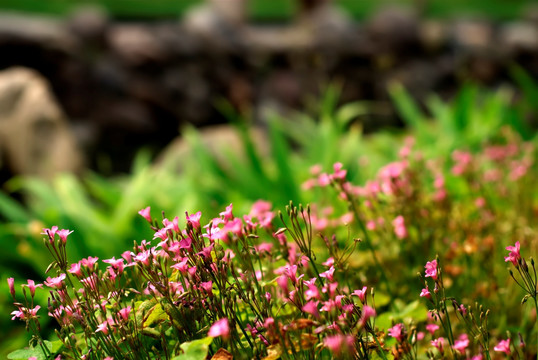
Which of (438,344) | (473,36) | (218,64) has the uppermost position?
(438,344)

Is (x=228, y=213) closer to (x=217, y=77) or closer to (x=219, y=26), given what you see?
(x=217, y=77)

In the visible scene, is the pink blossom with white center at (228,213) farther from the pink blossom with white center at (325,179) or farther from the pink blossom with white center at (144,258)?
the pink blossom with white center at (325,179)

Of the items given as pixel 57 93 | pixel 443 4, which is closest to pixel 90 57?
pixel 57 93

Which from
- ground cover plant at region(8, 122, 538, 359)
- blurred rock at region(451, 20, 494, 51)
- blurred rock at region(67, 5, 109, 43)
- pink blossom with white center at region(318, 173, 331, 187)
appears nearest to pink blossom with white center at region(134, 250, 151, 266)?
ground cover plant at region(8, 122, 538, 359)

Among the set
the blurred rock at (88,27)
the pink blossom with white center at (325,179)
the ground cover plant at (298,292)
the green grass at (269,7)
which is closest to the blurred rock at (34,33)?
the blurred rock at (88,27)

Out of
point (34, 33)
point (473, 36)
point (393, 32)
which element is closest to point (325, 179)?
point (34, 33)

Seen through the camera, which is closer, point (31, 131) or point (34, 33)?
point (31, 131)

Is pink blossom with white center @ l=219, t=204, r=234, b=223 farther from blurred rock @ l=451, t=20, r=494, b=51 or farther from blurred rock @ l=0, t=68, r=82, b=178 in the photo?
blurred rock @ l=451, t=20, r=494, b=51

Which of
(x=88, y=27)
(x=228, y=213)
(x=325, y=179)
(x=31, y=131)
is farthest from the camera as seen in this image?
(x=88, y=27)

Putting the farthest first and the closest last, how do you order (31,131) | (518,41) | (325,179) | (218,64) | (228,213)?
(518,41), (218,64), (31,131), (325,179), (228,213)
